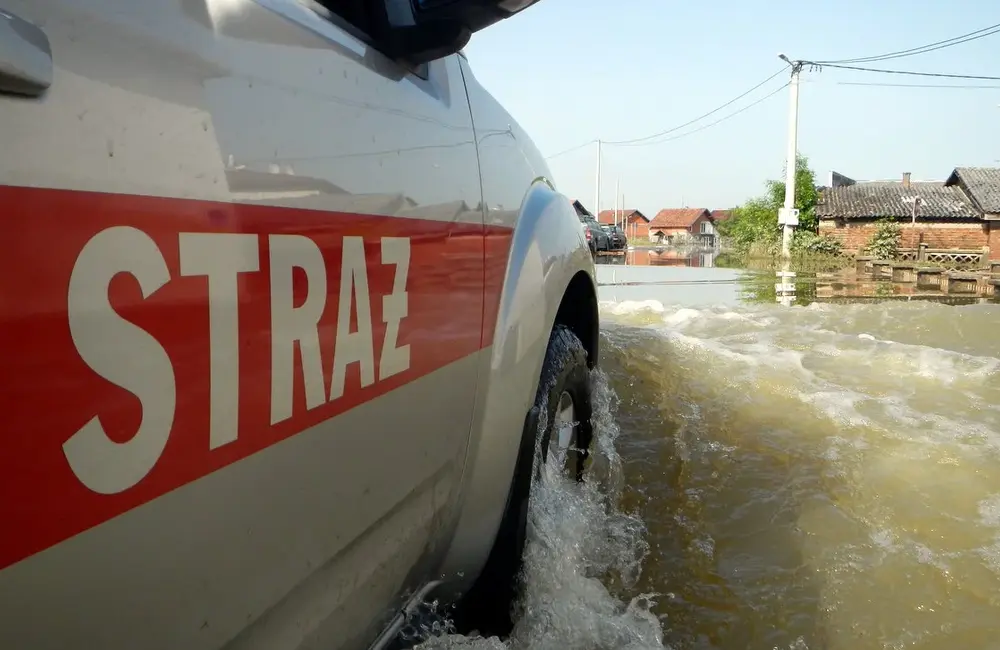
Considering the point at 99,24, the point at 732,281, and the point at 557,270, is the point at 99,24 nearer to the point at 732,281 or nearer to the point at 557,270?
the point at 557,270

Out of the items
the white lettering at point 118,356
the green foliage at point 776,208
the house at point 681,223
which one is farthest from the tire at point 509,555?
the house at point 681,223

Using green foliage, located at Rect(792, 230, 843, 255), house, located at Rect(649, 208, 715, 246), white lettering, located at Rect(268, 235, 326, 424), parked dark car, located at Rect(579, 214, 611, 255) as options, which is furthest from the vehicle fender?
house, located at Rect(649, 208, 715, 246)

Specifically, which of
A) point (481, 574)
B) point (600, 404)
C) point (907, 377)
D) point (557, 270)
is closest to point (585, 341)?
point (600, 404)

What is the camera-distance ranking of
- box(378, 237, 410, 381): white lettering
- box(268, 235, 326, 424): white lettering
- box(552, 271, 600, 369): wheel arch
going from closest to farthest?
box(268, 235, 326, 424): white lettering
box(378, 237, 410, 381): white lettering
box(552, 271, 600, 369): wheel arch

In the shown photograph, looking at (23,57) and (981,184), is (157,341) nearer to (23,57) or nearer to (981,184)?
(23,57)

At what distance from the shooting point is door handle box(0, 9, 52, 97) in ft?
2.18

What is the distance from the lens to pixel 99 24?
30.7 inches

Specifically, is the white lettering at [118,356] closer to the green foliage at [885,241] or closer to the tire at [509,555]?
the tire at [509,555]

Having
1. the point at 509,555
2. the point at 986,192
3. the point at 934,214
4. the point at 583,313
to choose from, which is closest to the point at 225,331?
the point at 509,555

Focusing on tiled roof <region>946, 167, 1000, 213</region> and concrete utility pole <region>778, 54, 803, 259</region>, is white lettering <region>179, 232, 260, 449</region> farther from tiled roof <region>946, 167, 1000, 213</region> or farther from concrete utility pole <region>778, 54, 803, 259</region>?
tiled roof <region>946, 167, 1000, 213</region>

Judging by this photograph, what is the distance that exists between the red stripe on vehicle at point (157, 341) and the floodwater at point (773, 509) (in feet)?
3.12

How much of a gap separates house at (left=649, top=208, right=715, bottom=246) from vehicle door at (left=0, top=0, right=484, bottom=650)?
9001cm

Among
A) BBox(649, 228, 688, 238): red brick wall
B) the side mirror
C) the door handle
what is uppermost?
BBox(649, 228, 688, 238): red brick wall

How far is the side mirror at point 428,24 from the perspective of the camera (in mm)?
1340
